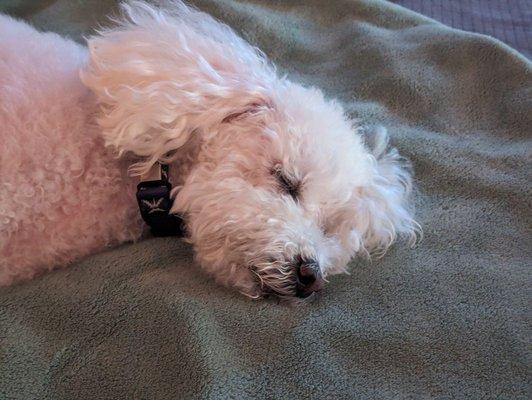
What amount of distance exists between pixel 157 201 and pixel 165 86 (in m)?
0.24

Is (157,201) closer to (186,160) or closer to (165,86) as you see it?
(186,160)

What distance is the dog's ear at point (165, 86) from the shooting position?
1088mm

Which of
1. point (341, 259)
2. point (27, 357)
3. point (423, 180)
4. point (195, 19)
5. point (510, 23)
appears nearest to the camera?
point (27, 357)

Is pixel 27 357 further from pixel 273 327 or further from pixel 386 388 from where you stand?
pixel 386 388

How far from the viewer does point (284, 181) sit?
3.72 feet

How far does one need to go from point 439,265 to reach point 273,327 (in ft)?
1.41

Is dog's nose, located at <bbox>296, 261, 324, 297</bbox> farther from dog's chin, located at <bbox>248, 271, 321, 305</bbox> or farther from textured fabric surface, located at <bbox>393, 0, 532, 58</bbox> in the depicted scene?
textured fabric surface, located at <bbox>393, 0, 532, 58</bbox>

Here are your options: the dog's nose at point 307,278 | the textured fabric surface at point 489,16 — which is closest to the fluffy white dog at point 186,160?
the dog's nose at point 307,278

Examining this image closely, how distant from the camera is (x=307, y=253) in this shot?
1.06 m

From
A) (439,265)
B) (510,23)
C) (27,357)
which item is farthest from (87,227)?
(510,23)

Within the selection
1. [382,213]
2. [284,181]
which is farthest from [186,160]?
[382,213]

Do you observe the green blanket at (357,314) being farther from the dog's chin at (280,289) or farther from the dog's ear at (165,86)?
the dog's ear at (165,86)

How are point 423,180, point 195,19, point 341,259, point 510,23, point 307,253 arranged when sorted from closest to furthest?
1. point 307,253
2. point 341,259
3. point 195,19
4. point 423,180
5. point 510,23

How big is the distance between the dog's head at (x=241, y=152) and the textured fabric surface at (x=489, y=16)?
884 millimetres
